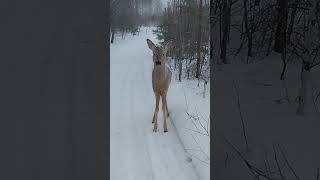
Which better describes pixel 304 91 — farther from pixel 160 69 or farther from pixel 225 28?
pixel 160 69

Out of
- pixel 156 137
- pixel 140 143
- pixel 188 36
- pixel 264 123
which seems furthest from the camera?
pixel 188 36

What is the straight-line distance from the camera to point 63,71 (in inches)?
40.6

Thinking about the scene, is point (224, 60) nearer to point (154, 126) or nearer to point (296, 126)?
point (296, 126)

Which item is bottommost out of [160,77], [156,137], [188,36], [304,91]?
[156,137]

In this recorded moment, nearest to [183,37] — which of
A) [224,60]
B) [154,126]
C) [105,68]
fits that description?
[154,126]

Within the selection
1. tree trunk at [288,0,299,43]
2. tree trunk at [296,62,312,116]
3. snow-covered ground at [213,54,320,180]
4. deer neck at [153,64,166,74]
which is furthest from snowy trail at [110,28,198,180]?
tree trunk at [288,0,299,43]

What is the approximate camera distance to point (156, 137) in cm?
321

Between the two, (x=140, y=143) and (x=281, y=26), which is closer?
Answer: (x=281, y=26)

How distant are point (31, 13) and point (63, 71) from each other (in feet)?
0.66

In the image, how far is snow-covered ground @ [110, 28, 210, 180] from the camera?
8.12 ft

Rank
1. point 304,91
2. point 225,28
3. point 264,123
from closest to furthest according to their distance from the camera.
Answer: point 304,91 < point 264,123 < point 225,28

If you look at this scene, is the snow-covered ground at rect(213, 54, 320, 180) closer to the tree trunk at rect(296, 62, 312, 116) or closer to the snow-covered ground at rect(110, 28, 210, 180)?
the tree trunk at rect(296, 62, 312, 116)

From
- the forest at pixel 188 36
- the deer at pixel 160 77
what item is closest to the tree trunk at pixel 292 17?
the deer at pixel 160 77

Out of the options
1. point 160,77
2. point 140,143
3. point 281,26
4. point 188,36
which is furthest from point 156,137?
point 188,36
